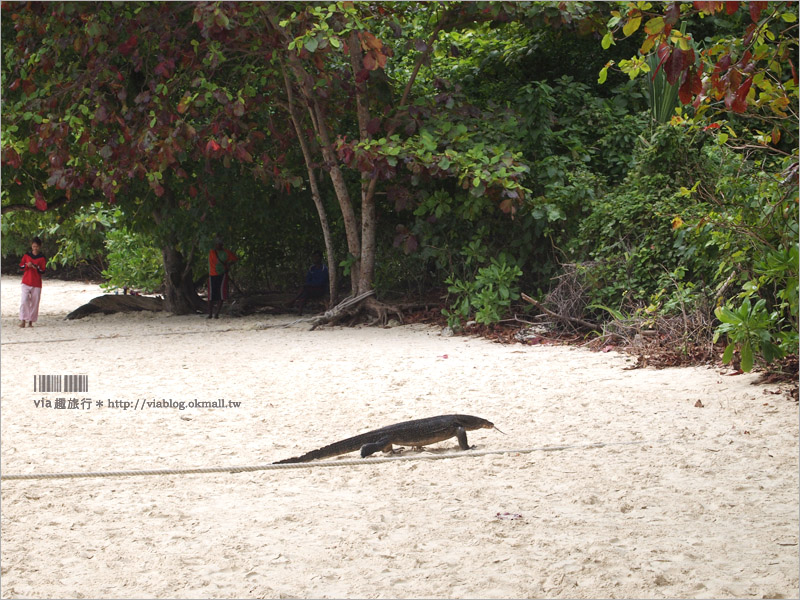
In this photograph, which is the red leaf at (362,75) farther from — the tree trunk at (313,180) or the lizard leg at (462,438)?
the lizard leg at (462,438)

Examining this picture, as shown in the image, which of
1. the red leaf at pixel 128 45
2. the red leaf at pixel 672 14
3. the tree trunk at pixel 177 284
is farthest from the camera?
the tree trunk at pixel 177 284

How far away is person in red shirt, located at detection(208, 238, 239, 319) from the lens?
1212 centimetres

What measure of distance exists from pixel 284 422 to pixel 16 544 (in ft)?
8.06

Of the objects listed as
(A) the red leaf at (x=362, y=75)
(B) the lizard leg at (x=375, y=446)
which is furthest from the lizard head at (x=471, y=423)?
(A) the red leaf at (x=362, y=75)

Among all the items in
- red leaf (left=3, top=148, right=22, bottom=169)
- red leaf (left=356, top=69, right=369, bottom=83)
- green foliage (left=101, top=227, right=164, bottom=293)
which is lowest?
green foliage (left=101, top=227, right=164, bottom=293)

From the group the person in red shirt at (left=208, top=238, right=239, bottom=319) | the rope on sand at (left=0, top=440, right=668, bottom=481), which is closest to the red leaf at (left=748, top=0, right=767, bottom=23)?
the rope on sand at (left=0, top=440, right=668, bottom=481)

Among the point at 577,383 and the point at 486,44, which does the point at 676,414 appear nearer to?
the point at 577,383

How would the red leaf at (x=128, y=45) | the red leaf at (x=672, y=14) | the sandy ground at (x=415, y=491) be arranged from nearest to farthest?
the red leaf at (x=672, y=14) < the sandy ground at (x=415, y=491) < the red leaf at (x=128, y=45)

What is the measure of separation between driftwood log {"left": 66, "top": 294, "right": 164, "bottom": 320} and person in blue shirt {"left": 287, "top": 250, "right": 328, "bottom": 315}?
2432mm

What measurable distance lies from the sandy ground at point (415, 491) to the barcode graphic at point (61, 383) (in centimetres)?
12

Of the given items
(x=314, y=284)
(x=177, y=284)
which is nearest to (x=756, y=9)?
(x=314, y=284)

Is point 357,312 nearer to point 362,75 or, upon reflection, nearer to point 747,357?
point 362,75

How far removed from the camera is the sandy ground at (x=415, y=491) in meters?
3.12

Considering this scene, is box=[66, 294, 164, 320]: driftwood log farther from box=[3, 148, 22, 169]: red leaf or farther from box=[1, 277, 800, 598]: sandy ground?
box=[1, 277, 800, 598]: sandy ground
